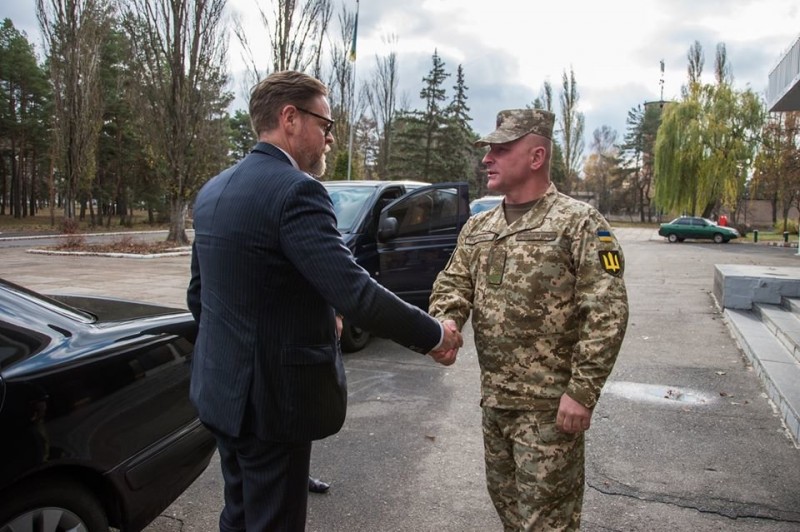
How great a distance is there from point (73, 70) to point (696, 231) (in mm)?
33288

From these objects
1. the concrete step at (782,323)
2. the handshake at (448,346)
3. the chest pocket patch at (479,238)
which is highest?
the chest pocket patch at (479,238)

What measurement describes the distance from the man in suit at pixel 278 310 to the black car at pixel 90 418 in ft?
2.19

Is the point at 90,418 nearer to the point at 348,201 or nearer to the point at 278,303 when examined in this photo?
the point at 278,303

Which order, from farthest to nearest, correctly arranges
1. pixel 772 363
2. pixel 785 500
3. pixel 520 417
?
pixel 772 363 < pixel 785 500 < pixel 520 417

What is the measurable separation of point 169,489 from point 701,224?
35513 millimetres

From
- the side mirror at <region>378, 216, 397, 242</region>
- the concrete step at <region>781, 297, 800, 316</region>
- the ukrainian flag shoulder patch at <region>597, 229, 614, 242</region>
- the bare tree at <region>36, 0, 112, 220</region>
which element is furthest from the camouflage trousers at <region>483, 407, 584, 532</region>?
the bare tree at <region>36, 0, 112, 220</region>

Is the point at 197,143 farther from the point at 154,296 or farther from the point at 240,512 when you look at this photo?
the point at 240,512

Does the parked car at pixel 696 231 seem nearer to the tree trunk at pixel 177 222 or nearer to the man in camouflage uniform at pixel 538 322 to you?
the tree trunk at pixel 177 222

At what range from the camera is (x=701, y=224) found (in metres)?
33.0

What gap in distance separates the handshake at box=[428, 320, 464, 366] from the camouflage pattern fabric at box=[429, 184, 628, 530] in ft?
0.48

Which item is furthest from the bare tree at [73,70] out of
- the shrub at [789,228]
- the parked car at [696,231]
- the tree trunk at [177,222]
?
the shrub at [789,228]

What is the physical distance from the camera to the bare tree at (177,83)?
68.7 ft

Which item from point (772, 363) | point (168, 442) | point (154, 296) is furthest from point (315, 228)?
point (154, 296)

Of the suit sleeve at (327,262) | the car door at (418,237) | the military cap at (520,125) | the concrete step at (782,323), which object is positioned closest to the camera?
the suit sleeve at (327,262)
